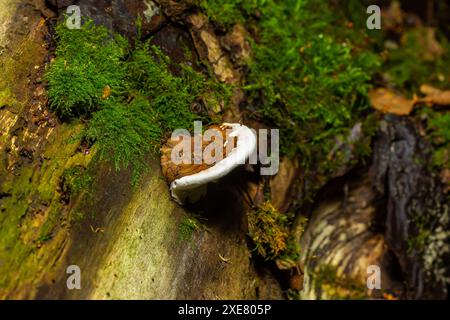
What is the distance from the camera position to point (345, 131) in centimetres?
416

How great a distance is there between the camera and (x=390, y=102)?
14.8 ft

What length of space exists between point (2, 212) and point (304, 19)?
10.4 feet

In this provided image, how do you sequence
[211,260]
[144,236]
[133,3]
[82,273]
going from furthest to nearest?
[133,3] → [211,260] → [144,236] → [82,273]

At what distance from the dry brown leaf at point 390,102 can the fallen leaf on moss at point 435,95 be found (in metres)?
0.18

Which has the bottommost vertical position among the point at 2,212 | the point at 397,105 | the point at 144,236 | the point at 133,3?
the point at 144,236

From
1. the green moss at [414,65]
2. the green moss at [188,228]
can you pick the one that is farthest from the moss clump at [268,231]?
the green moss at [414,65]

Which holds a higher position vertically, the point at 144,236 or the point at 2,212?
the point at 2,212

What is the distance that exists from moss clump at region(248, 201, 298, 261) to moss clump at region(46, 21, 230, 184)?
0.86 m

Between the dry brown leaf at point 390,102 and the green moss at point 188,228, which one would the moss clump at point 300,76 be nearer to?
the dry brown leaf at point 390,102

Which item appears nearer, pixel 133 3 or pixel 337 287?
pixel 133 3

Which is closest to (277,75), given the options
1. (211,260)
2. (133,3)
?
(133,3)
